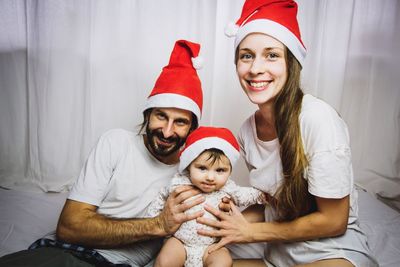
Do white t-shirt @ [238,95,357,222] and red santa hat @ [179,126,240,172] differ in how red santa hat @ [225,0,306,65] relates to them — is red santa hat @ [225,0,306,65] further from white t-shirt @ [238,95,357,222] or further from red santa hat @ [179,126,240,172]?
red santa hat @ [179,126,240,172]

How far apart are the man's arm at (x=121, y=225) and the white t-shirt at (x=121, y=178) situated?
0.21 feet

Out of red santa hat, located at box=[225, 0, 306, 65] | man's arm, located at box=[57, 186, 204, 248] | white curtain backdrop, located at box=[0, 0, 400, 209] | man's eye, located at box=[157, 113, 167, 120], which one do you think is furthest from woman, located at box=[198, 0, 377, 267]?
white curtain backdrop, located at box=[0, 0, 400, 209]

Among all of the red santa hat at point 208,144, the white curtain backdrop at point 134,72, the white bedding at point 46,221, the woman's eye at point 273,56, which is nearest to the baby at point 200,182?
the red santa hat at point 208,144

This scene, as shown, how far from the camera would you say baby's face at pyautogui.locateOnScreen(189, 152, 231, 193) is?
1.38 meters

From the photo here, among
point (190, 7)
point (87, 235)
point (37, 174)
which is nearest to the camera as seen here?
point (87, 235)

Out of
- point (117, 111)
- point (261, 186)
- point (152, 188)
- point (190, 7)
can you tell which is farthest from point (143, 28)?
point (261, 186)

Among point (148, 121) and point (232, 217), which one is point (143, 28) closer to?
point (148, 121)

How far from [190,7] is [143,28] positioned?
33cm

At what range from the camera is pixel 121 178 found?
1505 millimetres

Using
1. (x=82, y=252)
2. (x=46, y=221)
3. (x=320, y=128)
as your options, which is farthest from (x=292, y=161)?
(x=46, y=221)

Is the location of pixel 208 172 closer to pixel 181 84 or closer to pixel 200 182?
pixel 200 182

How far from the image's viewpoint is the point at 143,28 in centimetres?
235

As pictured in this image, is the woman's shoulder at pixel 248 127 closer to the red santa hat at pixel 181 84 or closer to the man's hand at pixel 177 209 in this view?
the red santa hat at pixel 181 84

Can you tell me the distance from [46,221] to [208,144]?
1082 millimetres
